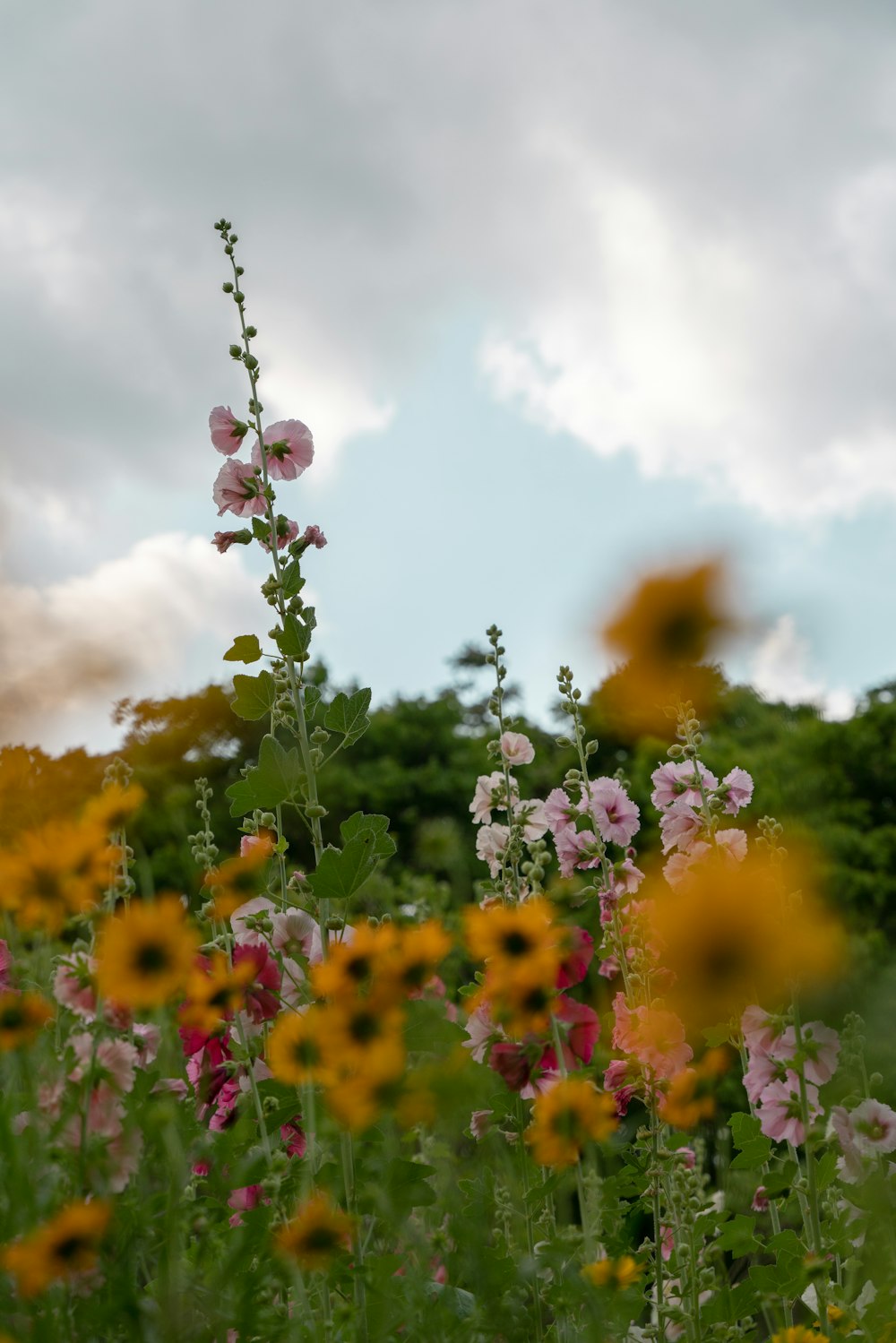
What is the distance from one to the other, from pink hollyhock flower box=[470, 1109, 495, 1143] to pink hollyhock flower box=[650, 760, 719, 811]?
727 mm

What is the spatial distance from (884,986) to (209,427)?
1.74 metres

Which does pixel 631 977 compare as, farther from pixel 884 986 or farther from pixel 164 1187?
pixel 164 1187

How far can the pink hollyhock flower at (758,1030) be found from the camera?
177 centimetres

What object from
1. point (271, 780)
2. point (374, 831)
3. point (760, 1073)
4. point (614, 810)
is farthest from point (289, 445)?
point (760, 1073)

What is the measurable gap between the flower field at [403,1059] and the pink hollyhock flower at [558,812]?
0.06 meters

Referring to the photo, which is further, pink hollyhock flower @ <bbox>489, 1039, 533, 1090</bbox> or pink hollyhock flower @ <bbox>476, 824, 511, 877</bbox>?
pink hollyhock flower @ <bbox>476, 824, 511, 877</bbox>

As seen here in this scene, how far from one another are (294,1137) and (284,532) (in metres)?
1.16

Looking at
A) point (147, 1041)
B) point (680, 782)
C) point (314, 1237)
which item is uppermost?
point (680, 782)

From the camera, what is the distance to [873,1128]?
1673 mm

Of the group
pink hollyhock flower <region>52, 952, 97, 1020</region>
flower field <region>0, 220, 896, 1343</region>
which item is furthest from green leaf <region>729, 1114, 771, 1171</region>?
pink hollyhock flower <region>52, 952, 97, 1020</region>

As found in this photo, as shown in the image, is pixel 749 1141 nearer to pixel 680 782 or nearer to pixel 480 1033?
pixel 480 1033

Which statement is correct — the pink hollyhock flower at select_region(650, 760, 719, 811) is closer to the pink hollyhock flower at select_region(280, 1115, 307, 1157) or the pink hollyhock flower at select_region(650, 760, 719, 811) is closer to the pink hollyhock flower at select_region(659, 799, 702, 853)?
the pink hollyhock flower at select_region(659, 799, 702, 853)

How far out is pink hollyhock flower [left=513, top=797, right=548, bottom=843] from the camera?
2084 mm

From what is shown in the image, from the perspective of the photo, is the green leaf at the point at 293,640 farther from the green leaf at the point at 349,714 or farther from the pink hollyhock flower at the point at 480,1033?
the pink hollyhock flower at the point at 480,1033
